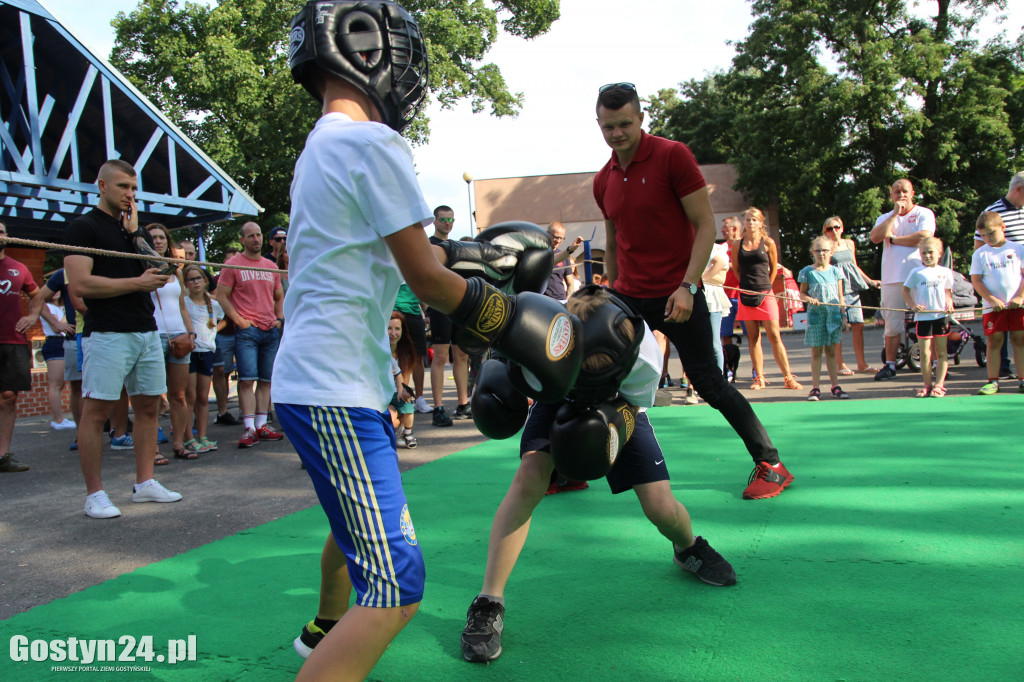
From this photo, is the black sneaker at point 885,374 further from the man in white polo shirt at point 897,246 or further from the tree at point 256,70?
the tree at point 256,70

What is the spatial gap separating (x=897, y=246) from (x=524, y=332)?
7380mm

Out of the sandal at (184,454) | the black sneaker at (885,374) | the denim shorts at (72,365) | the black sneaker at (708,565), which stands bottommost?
the sandal at (184,454)

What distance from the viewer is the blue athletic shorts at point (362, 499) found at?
158 cm

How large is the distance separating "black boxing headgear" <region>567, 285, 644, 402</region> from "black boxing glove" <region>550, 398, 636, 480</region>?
5 cm

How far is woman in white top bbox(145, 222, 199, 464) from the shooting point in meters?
5.54

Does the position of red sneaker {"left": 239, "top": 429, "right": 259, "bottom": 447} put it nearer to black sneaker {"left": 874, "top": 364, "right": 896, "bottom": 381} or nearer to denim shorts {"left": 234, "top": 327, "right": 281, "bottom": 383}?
denim shorts {"left": 234, "top": 327, "right": 281, "bottom": 383}

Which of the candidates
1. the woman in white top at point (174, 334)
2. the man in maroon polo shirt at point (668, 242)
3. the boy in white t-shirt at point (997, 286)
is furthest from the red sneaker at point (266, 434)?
the boy in white t-shirt at point (997, 286)

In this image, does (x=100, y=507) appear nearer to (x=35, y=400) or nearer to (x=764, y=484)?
(x=764, y=484)

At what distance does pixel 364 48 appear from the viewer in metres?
1.71

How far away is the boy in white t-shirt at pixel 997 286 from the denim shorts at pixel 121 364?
675 cm

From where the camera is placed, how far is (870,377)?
27.8 ft

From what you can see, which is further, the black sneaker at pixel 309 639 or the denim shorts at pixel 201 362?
the denim shorts at pixel 201 362

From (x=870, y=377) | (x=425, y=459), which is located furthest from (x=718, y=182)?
(x=425, y=459)

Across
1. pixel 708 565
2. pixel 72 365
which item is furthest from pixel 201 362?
pixel 708 565
